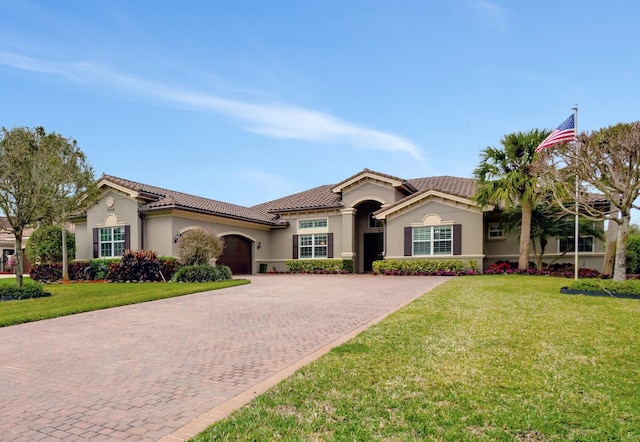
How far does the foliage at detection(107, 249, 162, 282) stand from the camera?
63.8 feet

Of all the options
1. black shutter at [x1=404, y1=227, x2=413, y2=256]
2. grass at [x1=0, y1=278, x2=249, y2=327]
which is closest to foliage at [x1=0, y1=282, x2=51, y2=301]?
grass at [x1=0, y1=278, x2=249, y2=327]

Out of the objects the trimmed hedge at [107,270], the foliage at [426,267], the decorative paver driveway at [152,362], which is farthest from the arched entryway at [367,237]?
the decorative paver driveway at [152,362]

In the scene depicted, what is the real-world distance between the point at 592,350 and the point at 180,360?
5.74m

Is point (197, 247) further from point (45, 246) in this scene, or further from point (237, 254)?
point (45, 246)

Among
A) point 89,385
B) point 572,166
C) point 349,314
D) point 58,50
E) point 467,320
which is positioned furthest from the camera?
point 58,50

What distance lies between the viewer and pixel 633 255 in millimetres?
19641

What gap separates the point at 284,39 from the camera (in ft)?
52.9

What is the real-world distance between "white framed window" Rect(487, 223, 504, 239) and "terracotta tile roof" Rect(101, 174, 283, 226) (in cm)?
1319

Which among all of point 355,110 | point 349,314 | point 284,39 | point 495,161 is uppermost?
point 284,39

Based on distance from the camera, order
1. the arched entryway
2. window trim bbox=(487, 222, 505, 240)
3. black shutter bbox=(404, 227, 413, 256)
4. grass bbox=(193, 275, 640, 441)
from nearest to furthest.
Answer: grass bbox=(193, 275, 640, 441) → black shutter bbox=(404, 227, 413, 256) → window trim bbox=(487, 222, 505, 240) → the arched entryway

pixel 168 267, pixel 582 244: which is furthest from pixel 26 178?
pixel 582 244

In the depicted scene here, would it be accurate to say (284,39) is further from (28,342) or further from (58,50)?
(28,342)

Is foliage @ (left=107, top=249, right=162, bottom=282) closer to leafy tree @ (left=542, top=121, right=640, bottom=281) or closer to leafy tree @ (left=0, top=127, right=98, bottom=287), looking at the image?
leafy tree @ (left=0, top=127, right=98, bottom=287)

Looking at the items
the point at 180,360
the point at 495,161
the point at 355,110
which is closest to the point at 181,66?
the point at 355,110
